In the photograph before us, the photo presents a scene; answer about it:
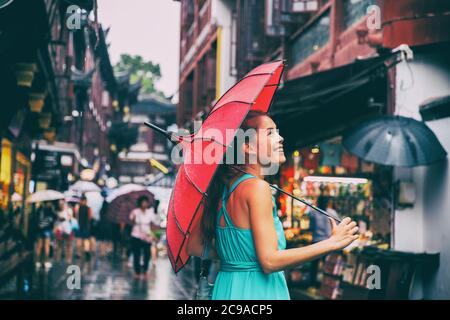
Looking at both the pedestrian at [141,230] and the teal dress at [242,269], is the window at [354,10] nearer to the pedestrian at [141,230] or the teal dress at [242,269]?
the pedestrian at [141,230]

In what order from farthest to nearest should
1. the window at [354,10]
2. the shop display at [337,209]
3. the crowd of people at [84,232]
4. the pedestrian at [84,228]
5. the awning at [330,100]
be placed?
1. the pedestrian at [84,228]
2. the crowd of people at [84,232]
3. the window at [354,10]
4. the shop display at [337,209]
5. the awning at [330,100]

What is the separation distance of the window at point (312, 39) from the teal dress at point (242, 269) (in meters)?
11.7

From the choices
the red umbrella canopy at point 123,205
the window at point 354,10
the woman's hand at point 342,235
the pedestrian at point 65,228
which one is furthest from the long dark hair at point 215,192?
the pedestrian at point 65,228

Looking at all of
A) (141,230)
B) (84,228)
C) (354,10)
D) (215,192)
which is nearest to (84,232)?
(84,228)

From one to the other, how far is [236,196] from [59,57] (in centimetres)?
2070

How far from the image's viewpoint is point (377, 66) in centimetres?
1062

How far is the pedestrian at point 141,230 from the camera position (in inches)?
659

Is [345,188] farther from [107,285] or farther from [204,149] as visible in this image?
[204,149]

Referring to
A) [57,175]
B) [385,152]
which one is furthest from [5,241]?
[57,175]

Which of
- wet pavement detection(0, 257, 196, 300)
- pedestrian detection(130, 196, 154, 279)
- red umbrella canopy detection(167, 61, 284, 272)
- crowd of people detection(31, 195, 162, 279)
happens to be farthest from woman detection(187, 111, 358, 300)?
pedestrian detection(130, 196, 154, 279)

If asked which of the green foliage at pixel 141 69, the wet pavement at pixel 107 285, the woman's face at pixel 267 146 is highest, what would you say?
the green foliage at pixel 141 69

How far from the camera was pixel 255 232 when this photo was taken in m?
3.67

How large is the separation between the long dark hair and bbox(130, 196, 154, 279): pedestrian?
41.0 feet

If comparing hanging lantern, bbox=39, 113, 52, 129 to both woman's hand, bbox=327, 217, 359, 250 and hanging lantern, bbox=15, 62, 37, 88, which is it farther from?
woman's hand, bbox=327, 217, 359, 250
